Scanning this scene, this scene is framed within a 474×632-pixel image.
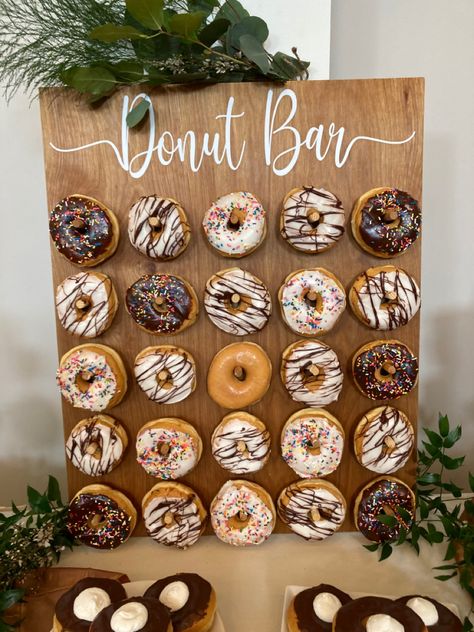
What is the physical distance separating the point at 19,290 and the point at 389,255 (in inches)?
50.9

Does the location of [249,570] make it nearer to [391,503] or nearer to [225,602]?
[225,602]

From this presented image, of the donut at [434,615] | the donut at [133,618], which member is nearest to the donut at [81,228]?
the donut at [133,618]

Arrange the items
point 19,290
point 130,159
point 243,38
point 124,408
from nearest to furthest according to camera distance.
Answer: point 243,38, point 130,159, point 124,408, point 19,290

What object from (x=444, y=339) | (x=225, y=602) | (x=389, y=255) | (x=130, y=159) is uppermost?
(x=130, y=159)

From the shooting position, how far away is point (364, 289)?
1259 millimetres

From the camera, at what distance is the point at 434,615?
0.99 metres

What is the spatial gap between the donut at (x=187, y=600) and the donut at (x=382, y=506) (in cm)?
51

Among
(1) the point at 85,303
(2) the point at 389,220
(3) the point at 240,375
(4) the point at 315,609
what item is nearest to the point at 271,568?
(4) the point at 315,609

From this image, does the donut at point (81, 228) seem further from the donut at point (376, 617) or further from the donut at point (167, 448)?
the donut at point (376, 617)

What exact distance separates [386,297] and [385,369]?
196mm

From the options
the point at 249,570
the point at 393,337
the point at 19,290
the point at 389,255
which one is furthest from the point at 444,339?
the point at 19,290

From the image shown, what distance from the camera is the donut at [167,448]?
4.32ft

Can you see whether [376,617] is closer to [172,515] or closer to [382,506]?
[382,506]

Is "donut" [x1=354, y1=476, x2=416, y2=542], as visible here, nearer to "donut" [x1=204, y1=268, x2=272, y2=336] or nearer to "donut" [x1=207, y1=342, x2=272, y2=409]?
"donut" [x1=207, y1=342, x2=272, y2=409]
